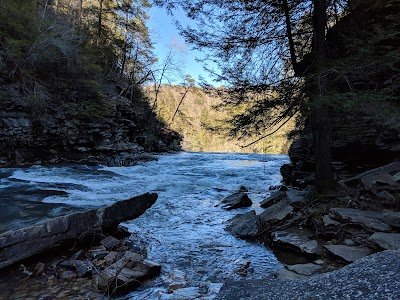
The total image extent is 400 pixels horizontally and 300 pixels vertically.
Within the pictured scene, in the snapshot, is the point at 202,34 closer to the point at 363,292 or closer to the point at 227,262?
the point at 227,262

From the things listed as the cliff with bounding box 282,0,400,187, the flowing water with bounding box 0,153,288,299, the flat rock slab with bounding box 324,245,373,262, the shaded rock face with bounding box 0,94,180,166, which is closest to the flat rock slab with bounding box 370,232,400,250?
the flat rock slab with bounding box 324,245,373,262

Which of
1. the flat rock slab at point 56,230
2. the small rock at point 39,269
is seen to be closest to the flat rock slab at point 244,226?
the flat rock slab at point 56,230

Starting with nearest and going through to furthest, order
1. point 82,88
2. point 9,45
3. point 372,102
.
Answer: point 372,102 → point 9,45 → point 82,88

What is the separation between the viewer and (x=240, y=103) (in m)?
6.20

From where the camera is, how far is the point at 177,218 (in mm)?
6172

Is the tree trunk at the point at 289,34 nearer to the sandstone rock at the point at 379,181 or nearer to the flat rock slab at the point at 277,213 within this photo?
the sandstone rock at the point at 379,181

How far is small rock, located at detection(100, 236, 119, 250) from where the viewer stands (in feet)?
14.0

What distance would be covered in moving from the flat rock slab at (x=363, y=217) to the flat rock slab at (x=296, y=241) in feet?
1.93

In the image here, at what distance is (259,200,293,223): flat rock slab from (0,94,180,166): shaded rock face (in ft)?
37.7

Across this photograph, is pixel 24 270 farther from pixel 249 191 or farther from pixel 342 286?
pixel 249 191

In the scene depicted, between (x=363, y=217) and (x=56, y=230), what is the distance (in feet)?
15.0

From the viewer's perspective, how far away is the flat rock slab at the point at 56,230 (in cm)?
343

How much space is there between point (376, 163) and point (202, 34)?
19.2 feet

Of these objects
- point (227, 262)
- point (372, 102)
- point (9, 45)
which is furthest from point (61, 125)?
point (372, 102)
